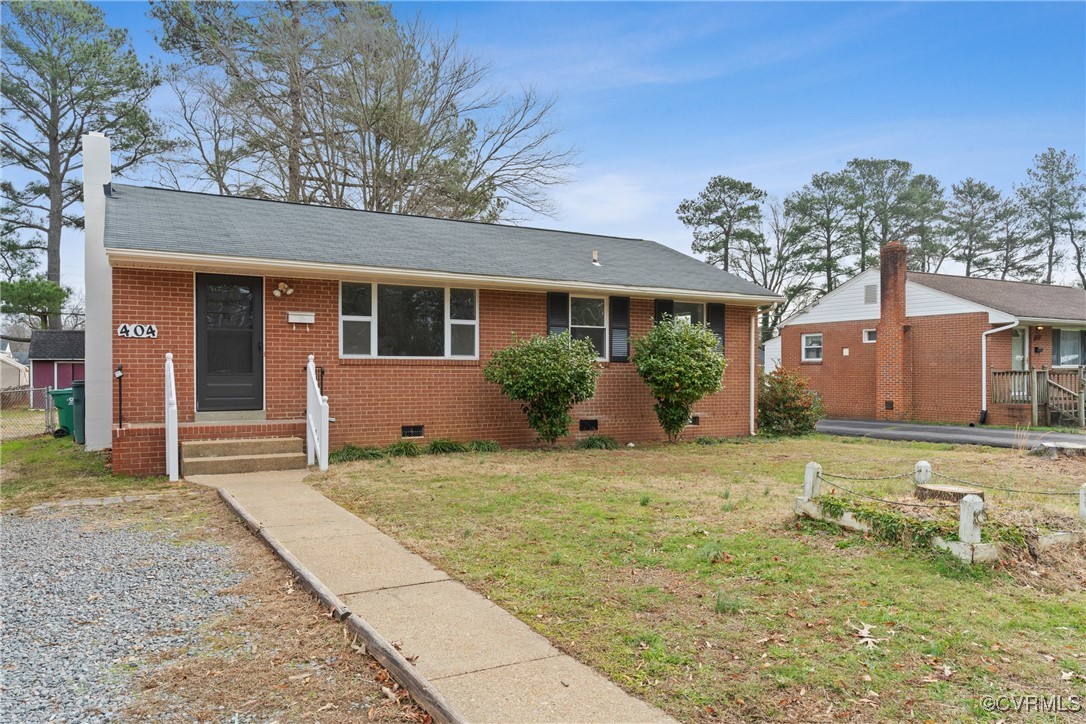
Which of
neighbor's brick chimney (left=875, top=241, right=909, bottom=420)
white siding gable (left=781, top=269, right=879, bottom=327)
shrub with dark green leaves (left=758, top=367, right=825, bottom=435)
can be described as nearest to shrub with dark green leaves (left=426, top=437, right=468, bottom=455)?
shrub with dark green leaves (left=758, top=367, right=825, bottom=435)

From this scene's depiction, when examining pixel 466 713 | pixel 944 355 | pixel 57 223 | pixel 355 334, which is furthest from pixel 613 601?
pixel 57 223

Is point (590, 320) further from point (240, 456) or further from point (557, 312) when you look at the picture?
point (240, 456)

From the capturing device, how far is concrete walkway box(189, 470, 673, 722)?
2.76 m

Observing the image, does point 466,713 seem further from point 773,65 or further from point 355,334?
point 773,65

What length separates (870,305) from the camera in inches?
835

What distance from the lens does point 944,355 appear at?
19516mm

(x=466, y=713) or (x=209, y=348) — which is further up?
(x=209, y=348)

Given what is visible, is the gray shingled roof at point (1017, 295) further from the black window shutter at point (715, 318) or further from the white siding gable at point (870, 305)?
the black window shutter at point (715, 318)

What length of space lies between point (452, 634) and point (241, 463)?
6112 mm

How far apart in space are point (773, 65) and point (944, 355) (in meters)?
10.2

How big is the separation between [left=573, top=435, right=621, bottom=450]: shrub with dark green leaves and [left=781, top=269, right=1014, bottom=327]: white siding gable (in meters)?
12.7

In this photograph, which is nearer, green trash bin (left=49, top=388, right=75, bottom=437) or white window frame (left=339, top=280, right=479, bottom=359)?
white window frame (left=339, top=280, right=479, bottom=359)

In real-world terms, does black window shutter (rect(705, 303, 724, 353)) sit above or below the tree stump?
above

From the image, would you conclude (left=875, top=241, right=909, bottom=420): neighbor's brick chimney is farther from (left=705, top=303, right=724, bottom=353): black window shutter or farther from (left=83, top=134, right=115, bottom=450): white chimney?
(left=83, top=134, right=115, bottom=450): white chimney
